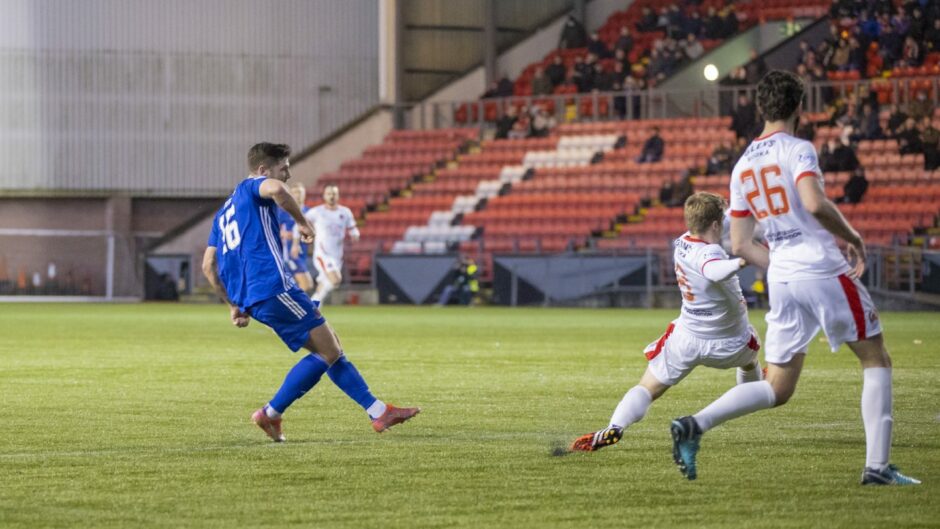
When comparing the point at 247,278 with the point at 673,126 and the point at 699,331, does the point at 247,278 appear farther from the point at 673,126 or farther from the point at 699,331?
the point at 673,126

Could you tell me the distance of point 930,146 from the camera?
3122cm

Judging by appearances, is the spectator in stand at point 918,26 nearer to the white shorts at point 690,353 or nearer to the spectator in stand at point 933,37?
the spectator in stand at point 933,37

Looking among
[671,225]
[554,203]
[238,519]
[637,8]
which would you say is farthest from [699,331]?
[637,8]

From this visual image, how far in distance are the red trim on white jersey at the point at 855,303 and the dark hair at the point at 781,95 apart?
792 mm

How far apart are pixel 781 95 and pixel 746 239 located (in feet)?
2.30

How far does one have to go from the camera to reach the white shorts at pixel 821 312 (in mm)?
6934

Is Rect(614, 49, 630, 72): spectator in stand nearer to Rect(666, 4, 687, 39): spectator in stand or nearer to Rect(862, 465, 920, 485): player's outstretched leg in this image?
Rect(666, 4, 687, 39): spectator in stand

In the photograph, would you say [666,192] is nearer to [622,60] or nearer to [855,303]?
A: [622,60]

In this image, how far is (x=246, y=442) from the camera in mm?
9047

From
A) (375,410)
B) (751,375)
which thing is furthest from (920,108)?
(375,410)

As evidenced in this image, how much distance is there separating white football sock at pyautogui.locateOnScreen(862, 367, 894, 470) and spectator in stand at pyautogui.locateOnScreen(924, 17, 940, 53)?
28.5 m

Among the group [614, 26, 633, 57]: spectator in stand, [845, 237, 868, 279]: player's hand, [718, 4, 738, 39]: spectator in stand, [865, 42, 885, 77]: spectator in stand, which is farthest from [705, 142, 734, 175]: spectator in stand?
[845, 237, 868, 279]: player's hand

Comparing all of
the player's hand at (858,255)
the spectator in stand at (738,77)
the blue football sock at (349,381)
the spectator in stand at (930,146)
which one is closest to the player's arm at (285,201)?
the blue football sock at (349,381)

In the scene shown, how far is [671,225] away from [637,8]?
36.2 ft
